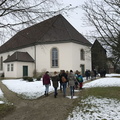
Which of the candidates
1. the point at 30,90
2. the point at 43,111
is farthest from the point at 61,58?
the point at 43,111

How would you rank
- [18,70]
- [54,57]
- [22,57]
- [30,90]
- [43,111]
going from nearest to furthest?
[43,111], [30,90], [54,57], [18,70], [22,57]

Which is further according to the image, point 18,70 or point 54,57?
point 18,70

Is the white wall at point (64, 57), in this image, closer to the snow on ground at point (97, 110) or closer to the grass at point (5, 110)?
the snow on ground at point (97, 110)

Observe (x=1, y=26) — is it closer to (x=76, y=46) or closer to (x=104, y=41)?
(x=104, y=41)

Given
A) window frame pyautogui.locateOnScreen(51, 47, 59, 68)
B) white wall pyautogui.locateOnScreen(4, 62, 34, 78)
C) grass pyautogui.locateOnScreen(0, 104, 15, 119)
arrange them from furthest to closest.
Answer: white wall pyautogui.locateOnScreen(4, 62, 34, 78) → window frame pyautogui.locateOnScreen(51, 47, 59, 68) → grass pyautogui.locateOnScreen(0, 104, 15, 119)

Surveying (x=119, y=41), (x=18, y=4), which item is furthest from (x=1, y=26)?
(x=119, y=41)

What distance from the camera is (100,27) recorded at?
51.4ft

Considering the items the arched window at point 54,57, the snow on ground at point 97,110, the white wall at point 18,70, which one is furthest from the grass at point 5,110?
the white wall at point 18,70

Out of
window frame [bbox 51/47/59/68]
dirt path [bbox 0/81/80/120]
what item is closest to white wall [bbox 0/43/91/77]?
window frame [bbox 51/47/59/68]

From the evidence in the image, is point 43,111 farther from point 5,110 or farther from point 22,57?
point 22,57

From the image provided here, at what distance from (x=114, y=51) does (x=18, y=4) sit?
8.93 m

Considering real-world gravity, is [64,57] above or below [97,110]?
above

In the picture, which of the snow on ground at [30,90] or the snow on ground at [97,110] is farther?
the snow on ground at [30,90]

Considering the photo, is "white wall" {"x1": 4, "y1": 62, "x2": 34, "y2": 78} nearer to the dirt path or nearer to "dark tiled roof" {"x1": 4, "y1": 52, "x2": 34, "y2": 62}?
"dark tiled roof" {"x1": 4, "y1": 52, "x2": 34, "y2": 62}
